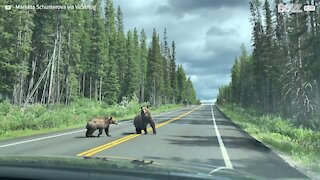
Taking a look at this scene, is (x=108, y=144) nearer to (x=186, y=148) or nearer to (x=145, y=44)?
(x=186, y=148)

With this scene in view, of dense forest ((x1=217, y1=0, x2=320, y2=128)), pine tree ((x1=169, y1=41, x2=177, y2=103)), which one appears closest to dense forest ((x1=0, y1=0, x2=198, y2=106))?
pine tree ((x1=169, y1=41, x2=177, y2=103))

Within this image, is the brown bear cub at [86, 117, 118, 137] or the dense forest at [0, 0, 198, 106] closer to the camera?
the brown bear cub at [86, 117, 118, 137]

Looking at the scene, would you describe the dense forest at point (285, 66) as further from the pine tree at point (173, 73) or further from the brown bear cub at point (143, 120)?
the pine tree at point (173, 73)

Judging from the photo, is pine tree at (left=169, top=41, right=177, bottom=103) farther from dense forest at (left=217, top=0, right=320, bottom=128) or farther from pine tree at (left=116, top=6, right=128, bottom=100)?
pine tree at (left=116, top=6, right=128, bottom=100)

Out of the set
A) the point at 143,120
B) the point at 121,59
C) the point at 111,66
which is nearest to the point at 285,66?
the point at 143,120

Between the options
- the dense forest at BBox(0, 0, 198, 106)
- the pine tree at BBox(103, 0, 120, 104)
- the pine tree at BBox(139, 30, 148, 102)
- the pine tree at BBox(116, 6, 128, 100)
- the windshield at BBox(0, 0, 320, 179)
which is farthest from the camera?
the pine tree at BBox(139, 30, 148, 102)

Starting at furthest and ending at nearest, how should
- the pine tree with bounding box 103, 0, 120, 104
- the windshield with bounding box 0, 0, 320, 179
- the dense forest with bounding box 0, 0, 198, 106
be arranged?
the pine tree with bounding box 103, 0, 120, 104 < the dense forest with bounding box 0, 0, 198, 106 < the windshield with bounding box 0, 0, 320, 179

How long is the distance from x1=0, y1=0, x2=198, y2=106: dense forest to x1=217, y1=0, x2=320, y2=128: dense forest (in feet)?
76.8

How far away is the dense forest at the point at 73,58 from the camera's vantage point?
49.9 metres

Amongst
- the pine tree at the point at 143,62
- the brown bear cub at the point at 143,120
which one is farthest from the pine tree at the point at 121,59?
the brown bear cub at the point at 143,120

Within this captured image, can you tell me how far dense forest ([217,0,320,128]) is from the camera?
1052 inches

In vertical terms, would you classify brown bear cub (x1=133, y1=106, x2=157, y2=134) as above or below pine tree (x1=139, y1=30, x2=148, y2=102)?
below

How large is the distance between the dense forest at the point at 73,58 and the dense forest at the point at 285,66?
23417mm

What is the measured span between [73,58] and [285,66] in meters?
37.4
